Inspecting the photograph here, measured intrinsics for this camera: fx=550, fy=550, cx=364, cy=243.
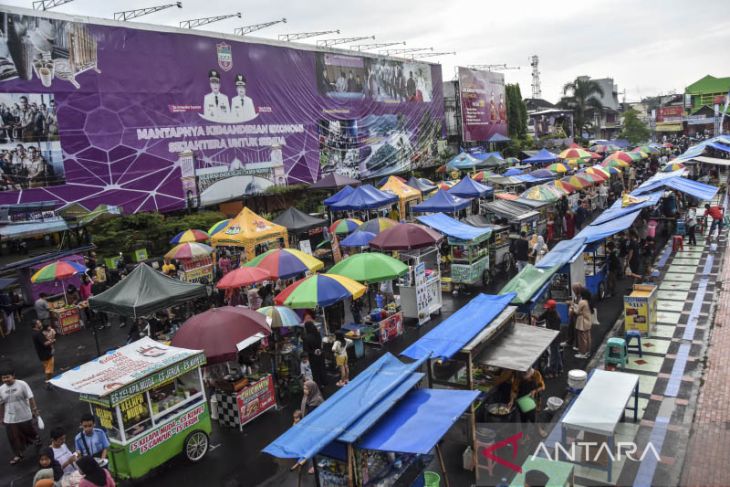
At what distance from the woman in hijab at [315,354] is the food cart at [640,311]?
21.8ft

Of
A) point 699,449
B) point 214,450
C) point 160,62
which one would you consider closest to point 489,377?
point 699,449

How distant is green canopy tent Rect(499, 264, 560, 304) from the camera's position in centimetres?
1053

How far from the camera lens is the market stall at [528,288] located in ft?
34.6

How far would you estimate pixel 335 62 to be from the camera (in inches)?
→ 1459

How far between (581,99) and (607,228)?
60.2 m

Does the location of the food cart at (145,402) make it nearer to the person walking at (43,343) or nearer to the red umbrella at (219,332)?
the red umbrella at (219,332)

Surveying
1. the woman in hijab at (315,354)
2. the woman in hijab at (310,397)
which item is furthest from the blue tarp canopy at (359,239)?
the woman in hijab at (310,397)

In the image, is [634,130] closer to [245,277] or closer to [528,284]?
[528,284]

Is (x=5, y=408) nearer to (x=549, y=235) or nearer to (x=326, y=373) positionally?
(x=326, y=373)

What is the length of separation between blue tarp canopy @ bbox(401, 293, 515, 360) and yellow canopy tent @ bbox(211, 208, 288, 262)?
999 centimetres

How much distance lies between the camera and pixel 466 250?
16.5 meters

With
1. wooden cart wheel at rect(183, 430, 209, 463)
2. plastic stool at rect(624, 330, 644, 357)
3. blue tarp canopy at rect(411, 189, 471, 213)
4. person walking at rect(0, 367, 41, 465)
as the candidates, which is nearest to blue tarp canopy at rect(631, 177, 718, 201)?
blue tarp canopy at rect(411, 189, 471, 213)

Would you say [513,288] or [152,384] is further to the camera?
[513,288]

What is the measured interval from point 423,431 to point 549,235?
17.0m
